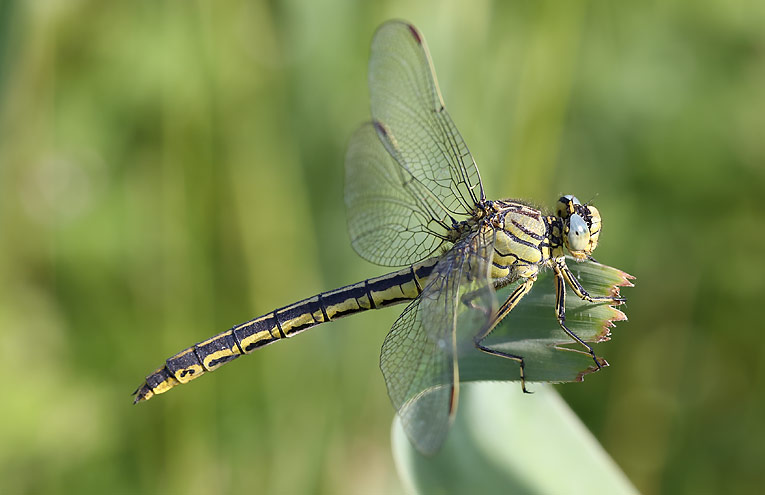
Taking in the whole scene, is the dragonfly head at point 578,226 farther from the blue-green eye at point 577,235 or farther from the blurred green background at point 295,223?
the blurred green background at point 295,223

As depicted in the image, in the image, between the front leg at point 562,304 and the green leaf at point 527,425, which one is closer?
the green leaf at point 527,425

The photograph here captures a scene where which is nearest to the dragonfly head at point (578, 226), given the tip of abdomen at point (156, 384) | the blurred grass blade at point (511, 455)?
the blurred grass blade at point (511, 455)

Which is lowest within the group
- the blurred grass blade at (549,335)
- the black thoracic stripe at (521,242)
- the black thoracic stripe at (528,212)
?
the blurred grass blade at (549,335)

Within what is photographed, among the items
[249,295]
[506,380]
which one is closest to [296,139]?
[249,295]

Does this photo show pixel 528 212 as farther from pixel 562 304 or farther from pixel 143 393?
pixel 143 393

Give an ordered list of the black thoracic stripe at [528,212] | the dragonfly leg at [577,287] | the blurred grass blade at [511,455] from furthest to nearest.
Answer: the black thoracic stripe at [528,212] → the dragonfly leg at [577,287] → the blurred grass blade at [511,455]

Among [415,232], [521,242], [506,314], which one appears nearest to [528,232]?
[521,242]

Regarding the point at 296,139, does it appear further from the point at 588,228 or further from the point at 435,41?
the point at 588,228
